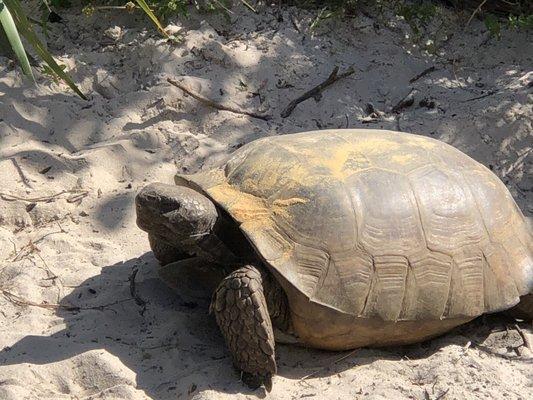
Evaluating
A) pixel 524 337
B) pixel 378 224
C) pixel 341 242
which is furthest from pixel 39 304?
pixel 524 337

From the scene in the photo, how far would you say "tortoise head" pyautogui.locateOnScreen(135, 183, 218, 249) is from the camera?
343cm

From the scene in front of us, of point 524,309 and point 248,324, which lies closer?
point 248,324

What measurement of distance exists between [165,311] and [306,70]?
2644 mm

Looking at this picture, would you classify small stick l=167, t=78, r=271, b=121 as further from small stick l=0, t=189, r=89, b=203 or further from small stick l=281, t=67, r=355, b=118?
small stick l=0, t=189, r=89, b=203

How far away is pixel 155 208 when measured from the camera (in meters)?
3.43

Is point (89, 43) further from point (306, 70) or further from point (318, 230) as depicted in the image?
point (318, 230)

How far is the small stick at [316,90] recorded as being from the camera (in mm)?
5539

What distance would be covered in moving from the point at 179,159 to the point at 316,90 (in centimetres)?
119

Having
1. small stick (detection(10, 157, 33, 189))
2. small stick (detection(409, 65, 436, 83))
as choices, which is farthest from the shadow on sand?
small stick (detection(409, 65, 436, 83))

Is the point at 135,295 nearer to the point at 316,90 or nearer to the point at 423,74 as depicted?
the point at 316,90

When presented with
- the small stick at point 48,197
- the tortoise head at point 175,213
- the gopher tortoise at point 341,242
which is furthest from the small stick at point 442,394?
the small stick at point 48,197

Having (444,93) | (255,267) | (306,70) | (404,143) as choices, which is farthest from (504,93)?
(255,267)

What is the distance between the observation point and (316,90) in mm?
5688

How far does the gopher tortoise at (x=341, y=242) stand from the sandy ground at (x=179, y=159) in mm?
209
